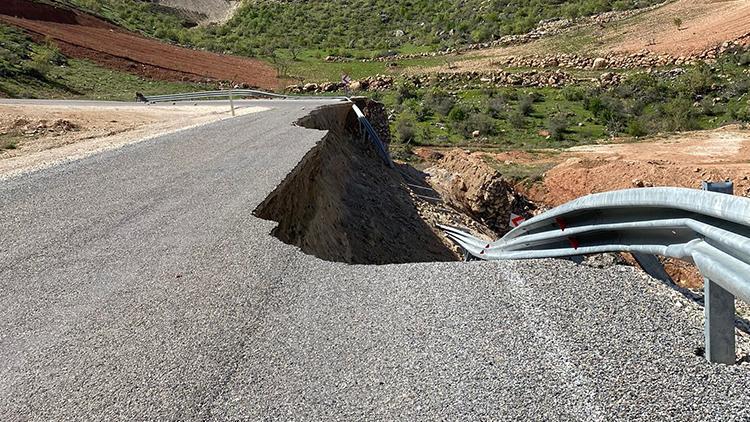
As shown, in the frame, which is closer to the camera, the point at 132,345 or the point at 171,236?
the point at 132,345

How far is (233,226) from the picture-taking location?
6.41 metres

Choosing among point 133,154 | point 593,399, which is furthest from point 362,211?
point 593,399

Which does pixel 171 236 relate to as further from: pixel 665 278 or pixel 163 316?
pixel 665 278

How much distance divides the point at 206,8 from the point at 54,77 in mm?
58770

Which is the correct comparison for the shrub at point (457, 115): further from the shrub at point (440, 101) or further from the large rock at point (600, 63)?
the large rock at point (600, 63)

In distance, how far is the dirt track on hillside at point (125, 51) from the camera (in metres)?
39.9

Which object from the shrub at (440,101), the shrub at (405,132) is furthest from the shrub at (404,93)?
the shrub at (405,132)

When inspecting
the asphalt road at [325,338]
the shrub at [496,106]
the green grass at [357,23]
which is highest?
the green grass at [357,23]

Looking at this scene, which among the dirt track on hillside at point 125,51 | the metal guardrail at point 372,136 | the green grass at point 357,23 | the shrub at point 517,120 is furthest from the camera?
the green grass at point 357,23

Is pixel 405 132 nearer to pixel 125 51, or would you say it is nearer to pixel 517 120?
pixel 517 120

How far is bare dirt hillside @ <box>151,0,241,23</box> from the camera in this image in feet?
264

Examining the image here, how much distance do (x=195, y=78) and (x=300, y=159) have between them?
33895mm

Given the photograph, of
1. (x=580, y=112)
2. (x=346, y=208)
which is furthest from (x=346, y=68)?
(x=346, y=208)

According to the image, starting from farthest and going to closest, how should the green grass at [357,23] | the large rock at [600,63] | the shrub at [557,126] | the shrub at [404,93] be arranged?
the green grass at [357,23] → the large rock at [600,63] → the shrub at [404,93] → the shrub at [557,126]
